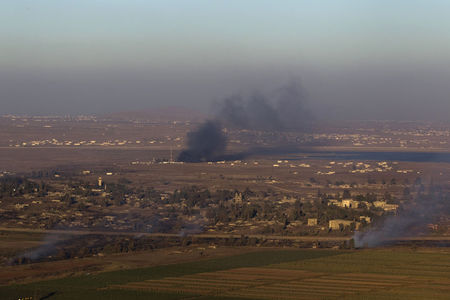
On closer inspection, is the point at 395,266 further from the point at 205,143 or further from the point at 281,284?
the point at 205,143

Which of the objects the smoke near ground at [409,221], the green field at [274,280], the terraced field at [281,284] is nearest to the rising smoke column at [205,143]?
the smoke near ground at [409,221]

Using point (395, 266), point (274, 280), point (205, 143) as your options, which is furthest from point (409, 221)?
point (205, 143)

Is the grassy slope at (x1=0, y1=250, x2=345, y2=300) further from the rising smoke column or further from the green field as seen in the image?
the rising smoke column

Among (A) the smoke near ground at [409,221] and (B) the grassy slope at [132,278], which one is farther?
(A) the smoke near ground at [409,221]

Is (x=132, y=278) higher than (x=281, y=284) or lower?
higher

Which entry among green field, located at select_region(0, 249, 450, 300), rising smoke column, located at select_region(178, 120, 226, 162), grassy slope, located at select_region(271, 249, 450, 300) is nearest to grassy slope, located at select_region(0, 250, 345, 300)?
green field, located at select_region(0, 249, 450, 300)

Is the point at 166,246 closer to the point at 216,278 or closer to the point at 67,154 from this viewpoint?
the point at 216,278

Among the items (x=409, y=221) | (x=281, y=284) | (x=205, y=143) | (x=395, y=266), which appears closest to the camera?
(x=281, y=284)

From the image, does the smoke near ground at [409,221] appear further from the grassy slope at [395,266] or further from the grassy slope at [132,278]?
the grassy slope at [132,278]
